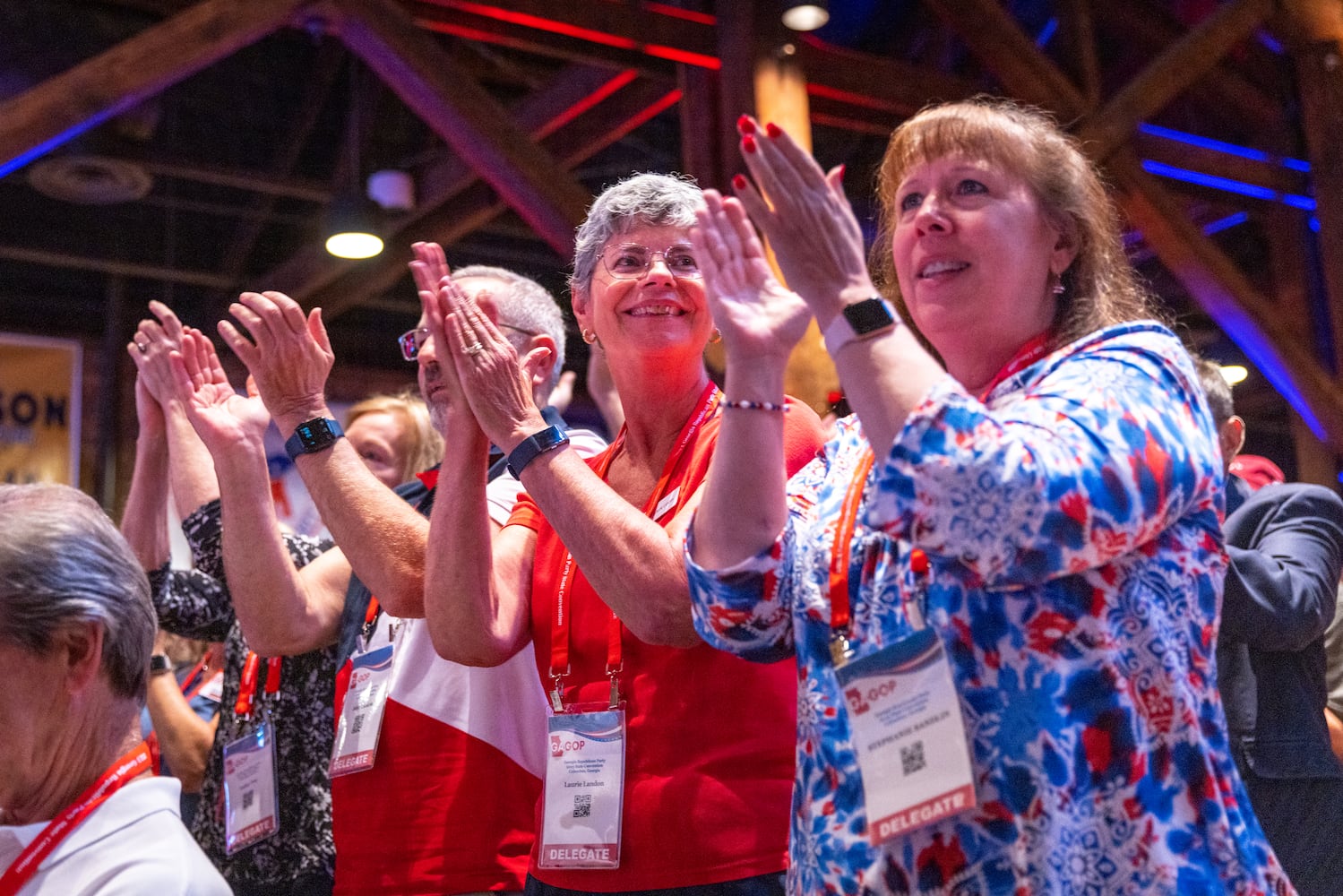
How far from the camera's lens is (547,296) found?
2.33 m

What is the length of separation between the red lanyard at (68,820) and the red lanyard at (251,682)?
1157mm

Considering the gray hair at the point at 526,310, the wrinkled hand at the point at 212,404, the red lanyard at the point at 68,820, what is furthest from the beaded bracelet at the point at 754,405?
the wrinkled hand at the point at 212,404

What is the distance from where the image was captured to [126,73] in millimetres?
4301

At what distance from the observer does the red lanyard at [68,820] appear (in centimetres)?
124

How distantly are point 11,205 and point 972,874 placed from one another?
7.58m

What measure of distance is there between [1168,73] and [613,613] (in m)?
5.11

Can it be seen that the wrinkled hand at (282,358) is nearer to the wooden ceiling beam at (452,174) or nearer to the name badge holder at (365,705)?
the name badge holder at (365,705)

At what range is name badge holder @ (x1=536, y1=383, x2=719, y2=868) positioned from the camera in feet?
5.18

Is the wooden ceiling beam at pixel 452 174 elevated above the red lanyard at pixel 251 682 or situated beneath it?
elevated above

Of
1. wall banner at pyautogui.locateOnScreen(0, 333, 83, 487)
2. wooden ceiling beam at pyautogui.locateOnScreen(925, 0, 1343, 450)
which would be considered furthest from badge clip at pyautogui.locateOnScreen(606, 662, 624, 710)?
wall banner at pyautogui.locateOnScreen(0, 333, 83, 487)

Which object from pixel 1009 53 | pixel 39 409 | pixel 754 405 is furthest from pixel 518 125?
pixel 754 405

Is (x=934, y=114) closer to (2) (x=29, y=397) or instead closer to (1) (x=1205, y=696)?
(1) (x=1205, y=696)

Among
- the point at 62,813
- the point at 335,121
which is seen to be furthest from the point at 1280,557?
the point at 335,121

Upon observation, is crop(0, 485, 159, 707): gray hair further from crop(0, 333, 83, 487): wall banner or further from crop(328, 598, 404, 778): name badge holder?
crop(0, 333, 83, 487): wall banner
